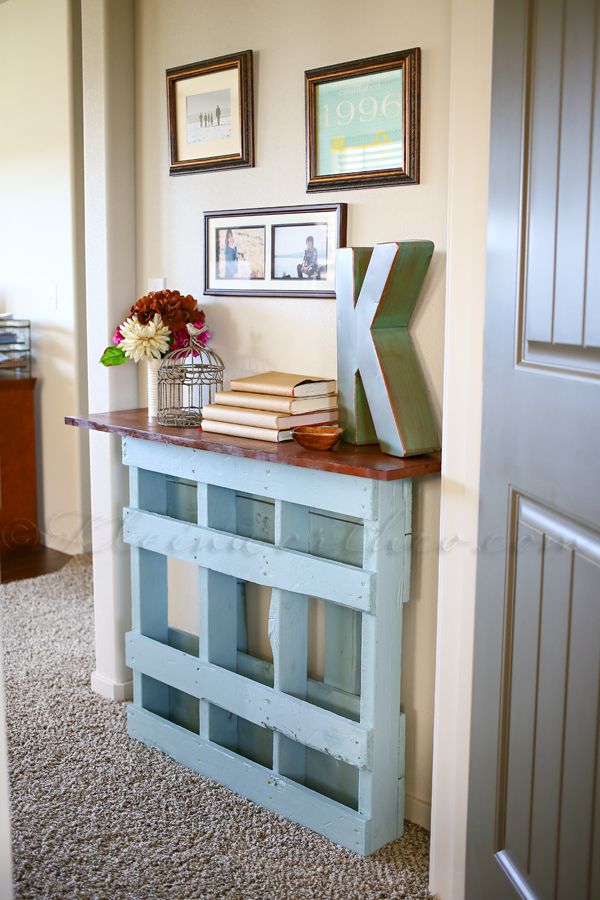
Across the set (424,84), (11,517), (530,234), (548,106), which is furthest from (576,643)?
(11,517)

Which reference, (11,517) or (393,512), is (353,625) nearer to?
(393,512)

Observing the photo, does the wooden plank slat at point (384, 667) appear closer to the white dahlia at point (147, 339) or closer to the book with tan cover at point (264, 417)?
the book with tan cover at point (264, 417)

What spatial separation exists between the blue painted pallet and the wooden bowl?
7cm

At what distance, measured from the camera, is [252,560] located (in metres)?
2.29

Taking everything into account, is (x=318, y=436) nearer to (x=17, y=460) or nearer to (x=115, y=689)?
(x=115, y=689)

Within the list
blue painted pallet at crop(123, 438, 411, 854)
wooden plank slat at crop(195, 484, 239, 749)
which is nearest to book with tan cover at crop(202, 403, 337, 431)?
blue painted pallet at crop(123, 438, 411, 854)

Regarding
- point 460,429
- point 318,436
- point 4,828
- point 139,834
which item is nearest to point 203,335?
point 318,436

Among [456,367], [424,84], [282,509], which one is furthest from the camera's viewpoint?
[282,509]

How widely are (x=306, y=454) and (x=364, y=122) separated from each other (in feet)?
2.63

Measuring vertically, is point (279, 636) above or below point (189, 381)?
below

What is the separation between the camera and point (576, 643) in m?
1.40

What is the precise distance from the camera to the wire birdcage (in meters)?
2.53

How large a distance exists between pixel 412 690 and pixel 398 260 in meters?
1.03

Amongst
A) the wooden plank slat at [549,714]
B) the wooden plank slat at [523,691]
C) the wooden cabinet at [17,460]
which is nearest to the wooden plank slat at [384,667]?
the wooden plank slat at [523,691]
